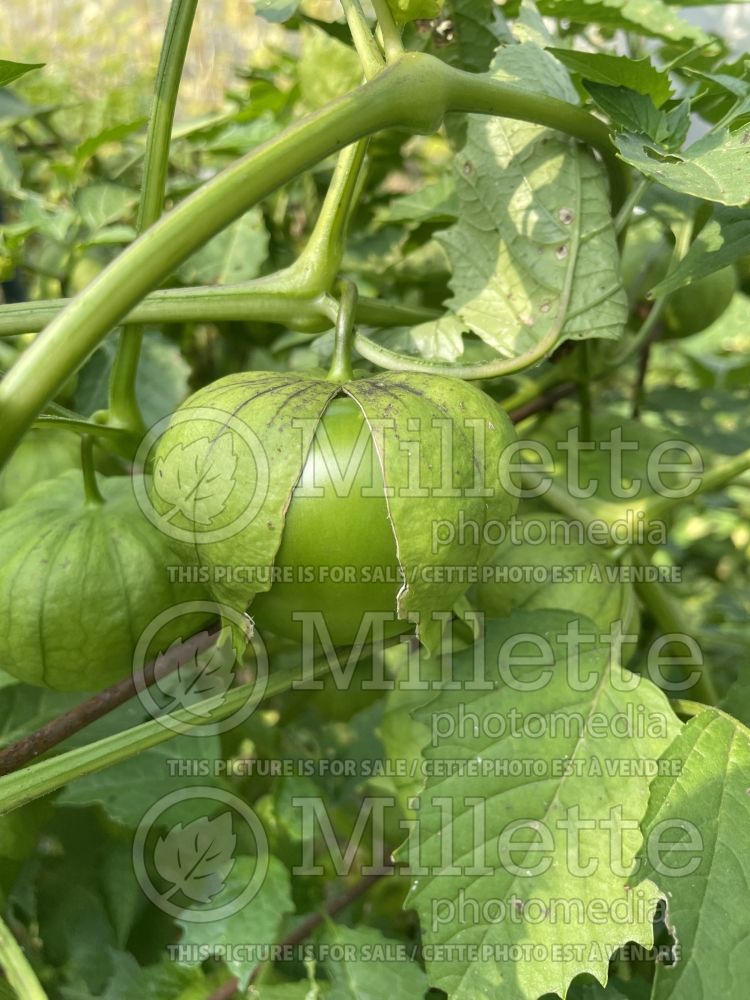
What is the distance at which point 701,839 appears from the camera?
548 mm

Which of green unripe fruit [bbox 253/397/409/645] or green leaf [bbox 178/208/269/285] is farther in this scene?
green leaf [bbox 178/208/269/285]

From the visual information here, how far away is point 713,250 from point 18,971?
564 mm

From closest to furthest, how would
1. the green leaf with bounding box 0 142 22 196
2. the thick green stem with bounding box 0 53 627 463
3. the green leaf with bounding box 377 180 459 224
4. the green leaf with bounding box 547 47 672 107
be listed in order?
the thick green stem with bounding box 0 53 627 463 < the green leaf with bounding box 547 47 672 107 < the green leaf with bounding box 377 180 459 224 < the green leaf with bounding box 0 142 22 196

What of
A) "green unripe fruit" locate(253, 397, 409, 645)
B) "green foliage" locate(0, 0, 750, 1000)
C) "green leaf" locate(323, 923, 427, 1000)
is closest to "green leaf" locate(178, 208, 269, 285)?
"green foliage" locate(0, 0, 750, 1000)

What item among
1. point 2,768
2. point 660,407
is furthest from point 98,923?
point 660,407

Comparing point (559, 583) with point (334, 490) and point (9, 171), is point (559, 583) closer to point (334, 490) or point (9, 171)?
point (334, 490)

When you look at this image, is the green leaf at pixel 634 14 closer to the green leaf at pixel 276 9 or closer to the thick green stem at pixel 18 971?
the green leaf at pixel 276 9

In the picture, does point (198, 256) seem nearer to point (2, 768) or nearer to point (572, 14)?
point (572, 14)

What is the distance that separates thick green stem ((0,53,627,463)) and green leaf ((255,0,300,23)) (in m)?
0.13

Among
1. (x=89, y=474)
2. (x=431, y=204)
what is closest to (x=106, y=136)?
(x=431, y=204)

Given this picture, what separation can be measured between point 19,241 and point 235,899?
1.70ft

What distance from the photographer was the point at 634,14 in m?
0.72

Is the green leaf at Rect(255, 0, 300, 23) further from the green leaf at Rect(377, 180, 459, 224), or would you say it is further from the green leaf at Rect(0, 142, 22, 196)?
the green leaf at Rect(0, 142, 22, 196)

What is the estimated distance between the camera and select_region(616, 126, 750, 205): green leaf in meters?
0.47
